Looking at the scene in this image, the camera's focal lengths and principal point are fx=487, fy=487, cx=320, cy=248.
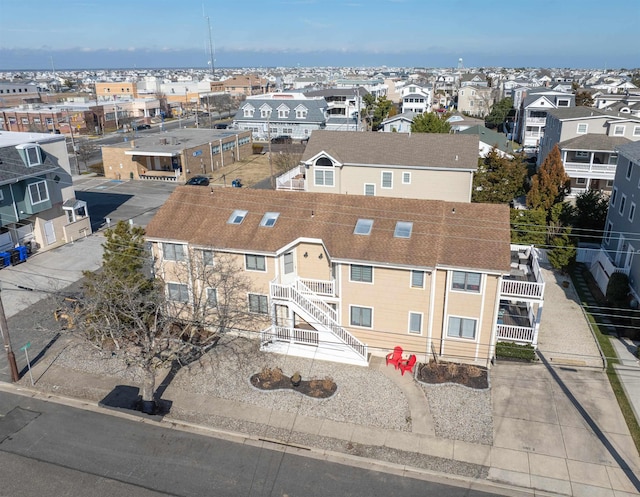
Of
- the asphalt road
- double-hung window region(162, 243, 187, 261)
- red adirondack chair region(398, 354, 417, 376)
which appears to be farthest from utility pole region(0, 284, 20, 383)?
red adirondack chair region(398, 354, 417, 376)

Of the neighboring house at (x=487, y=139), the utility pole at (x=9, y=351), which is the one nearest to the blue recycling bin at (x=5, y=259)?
the utility pole at (x=9, y=351)

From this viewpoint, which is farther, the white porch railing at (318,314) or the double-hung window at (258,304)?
the double-hung window at (258,304)

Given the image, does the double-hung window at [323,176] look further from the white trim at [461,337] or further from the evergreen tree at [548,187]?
the white trim at [461,337]

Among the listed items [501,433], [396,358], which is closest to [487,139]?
[396,358]

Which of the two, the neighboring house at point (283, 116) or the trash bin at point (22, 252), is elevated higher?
the neighboring house at point (283, 116)

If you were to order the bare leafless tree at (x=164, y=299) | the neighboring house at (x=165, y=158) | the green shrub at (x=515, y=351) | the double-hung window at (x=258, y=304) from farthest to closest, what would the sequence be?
the neighboring house at (x=165, y=158) < the double-hung window at (x=258, y=304) < the green shrub at (x=515, y=351) < the bare leafless tree at (x=164, y=299)

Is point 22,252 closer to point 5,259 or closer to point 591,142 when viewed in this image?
point 5,259

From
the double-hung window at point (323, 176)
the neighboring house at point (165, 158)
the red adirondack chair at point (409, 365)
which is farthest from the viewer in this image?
the neighboring house at point (165, 158)

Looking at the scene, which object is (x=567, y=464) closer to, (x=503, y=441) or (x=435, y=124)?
(x=503, y=441)
